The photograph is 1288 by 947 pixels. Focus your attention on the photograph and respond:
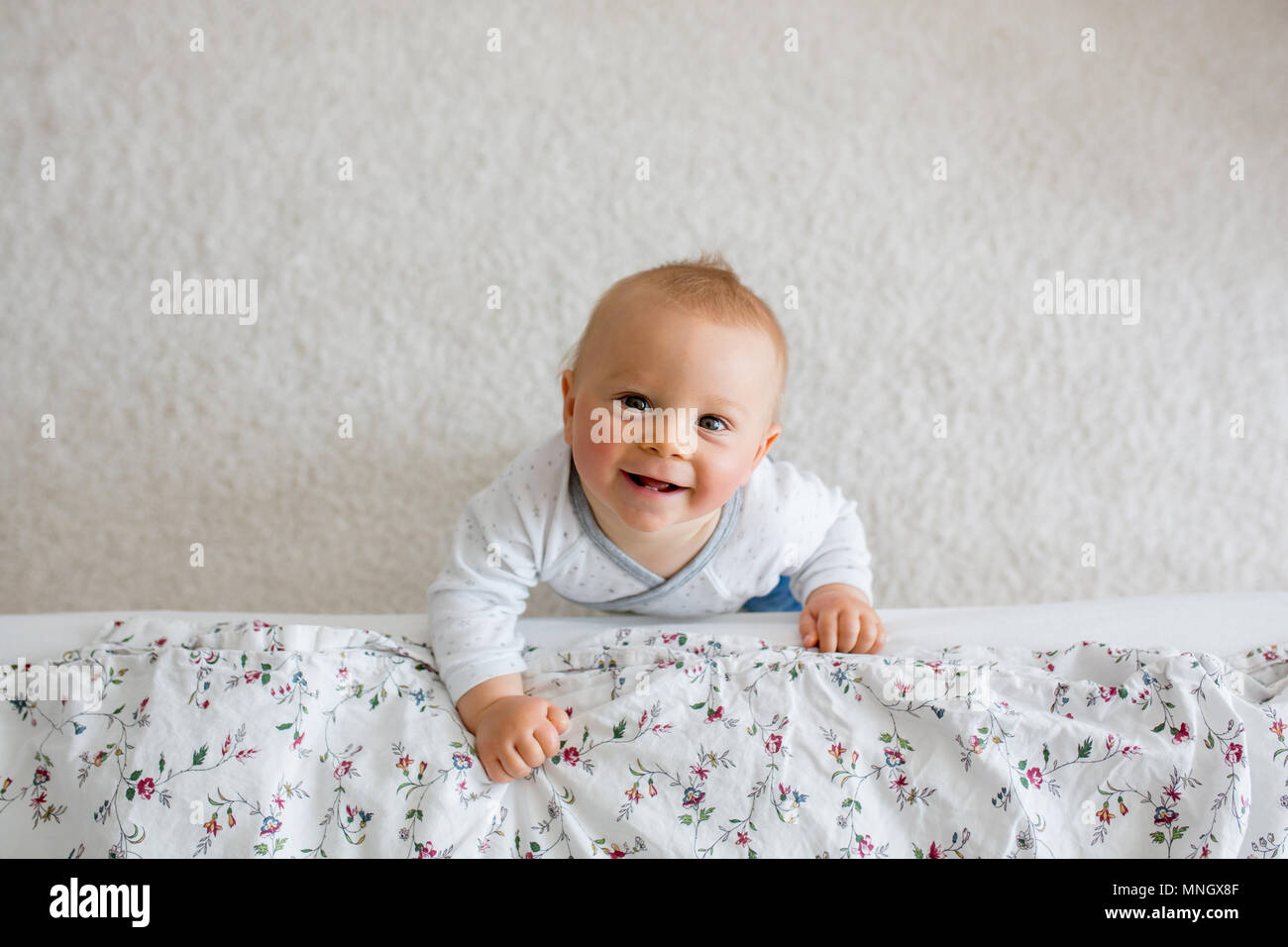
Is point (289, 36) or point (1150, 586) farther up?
point (289, 36)

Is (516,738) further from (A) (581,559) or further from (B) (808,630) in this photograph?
(B) (808,630)

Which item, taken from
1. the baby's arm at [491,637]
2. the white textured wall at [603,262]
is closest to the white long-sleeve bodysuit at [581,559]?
the baby's arm at [491,637]

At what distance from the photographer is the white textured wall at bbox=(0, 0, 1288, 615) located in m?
1.23

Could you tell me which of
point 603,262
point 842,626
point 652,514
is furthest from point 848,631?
point 603,262

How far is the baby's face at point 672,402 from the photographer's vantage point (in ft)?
2.64

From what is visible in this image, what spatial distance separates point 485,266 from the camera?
128 cm

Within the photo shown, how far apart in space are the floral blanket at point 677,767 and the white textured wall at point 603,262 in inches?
14.5

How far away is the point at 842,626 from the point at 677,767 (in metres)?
0.25

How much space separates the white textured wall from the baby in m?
0.26

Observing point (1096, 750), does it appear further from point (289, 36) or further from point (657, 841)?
point (289, 36)

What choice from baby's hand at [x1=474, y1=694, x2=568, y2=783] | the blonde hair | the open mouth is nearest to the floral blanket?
baby's hand at [x1=474, y1=694, x2=568, y2=783]

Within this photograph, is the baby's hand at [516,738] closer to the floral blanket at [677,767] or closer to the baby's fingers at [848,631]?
the floral blanket at [677,767]
